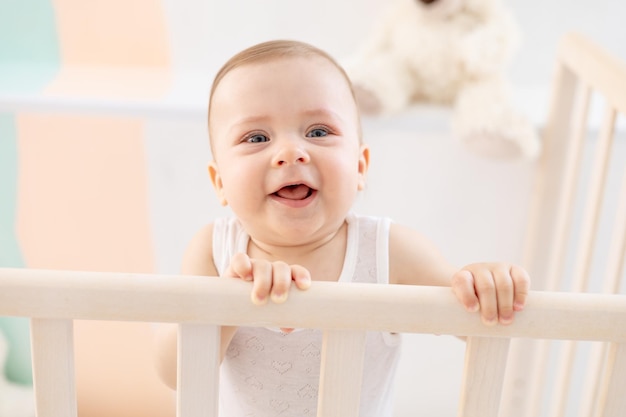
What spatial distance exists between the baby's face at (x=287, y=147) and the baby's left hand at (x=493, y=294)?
193 mm

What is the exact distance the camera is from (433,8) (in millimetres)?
1349

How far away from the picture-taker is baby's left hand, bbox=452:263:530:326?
21.5 inches

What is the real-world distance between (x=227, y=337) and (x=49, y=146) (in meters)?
0.83

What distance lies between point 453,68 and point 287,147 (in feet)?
2.47

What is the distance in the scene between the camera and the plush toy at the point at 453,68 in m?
1.29

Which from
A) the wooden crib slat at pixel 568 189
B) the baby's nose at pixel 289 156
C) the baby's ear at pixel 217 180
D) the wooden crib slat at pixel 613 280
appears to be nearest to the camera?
the baby's nose at pixel 289 156

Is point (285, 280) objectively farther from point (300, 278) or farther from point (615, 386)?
point (615, 386)

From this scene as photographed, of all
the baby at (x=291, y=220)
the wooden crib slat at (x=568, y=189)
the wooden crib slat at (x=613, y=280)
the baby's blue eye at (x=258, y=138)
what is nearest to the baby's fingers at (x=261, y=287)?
the baby at (x=291, y=220)

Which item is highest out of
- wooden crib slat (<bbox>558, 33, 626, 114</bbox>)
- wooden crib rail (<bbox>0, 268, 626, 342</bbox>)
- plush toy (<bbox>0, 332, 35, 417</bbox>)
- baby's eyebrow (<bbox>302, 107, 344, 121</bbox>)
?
wooden crib slat (<bbox>558, 33, 626, 114</bbox>)

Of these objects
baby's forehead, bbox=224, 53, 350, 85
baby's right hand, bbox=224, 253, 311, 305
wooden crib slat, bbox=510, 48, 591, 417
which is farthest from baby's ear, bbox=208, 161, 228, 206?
wooden crib slat, bbox=510, 48, 591, 417

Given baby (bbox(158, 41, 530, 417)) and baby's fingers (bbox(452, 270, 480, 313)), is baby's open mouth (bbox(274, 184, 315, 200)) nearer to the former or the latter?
baby (bbox(158, 41, 530, 417))

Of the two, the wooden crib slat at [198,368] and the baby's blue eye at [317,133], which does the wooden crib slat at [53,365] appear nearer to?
the wooden crib slat at [198,368]

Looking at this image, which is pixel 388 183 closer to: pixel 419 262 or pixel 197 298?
pixel 419 262

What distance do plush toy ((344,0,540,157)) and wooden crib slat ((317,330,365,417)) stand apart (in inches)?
31.4
